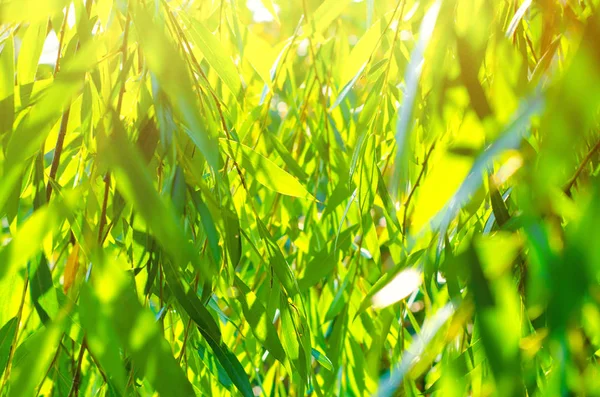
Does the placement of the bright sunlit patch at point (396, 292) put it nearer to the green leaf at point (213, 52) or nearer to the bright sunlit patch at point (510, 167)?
the bright sunlit patch at point (510, 167)

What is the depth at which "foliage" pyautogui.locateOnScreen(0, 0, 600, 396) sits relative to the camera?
0.38 metres

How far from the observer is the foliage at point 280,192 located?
0.38m

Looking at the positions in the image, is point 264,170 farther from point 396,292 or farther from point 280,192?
point 396,292

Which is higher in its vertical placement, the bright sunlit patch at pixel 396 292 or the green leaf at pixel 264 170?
the green leaf at pixel 264 170

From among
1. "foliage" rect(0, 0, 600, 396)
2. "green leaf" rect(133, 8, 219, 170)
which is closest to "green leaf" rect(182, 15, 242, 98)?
"foliage" rect(0, 0, 600, 396)

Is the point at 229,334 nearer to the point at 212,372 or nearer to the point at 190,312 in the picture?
the point at 212,372

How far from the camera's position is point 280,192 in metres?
0.62

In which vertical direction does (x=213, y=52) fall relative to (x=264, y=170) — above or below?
above

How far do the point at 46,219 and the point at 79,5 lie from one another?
0.60 ft

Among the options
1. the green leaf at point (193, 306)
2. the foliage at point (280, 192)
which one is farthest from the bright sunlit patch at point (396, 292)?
the green leaf at point (193, 306)

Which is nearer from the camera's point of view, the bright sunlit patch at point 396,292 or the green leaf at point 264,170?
the bright sunlit patch at point 396,292

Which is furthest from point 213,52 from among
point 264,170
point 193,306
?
point 193,306

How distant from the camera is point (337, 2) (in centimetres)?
72

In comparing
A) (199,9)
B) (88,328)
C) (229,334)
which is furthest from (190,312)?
(199,9)
